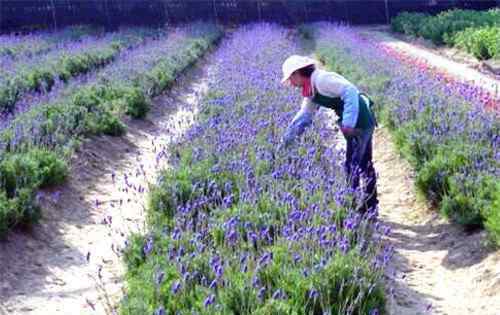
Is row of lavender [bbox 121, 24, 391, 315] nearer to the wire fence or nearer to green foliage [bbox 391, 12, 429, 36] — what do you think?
green foliage [bbox 391, 12, 429, 36]

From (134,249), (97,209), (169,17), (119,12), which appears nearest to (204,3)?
(169,17)

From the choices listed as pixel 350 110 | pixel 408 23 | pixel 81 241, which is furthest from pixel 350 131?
pixel 408 23

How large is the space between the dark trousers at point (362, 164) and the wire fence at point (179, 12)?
75.6 ft

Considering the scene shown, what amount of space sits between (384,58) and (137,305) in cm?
1233

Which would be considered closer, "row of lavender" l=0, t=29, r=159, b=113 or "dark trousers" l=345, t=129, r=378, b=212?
"dark trousers" l=345, t=129, r=378, b=212

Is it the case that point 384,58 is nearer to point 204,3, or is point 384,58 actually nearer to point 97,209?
point 97,209

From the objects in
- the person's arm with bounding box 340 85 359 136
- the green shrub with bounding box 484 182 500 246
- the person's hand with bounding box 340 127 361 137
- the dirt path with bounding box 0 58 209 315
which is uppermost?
the person's arm with bounding box 340 85 359 136

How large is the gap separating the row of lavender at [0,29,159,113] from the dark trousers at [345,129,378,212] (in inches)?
209

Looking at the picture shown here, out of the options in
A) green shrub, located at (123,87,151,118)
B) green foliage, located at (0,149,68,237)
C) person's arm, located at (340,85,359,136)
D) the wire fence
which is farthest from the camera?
the wire fence

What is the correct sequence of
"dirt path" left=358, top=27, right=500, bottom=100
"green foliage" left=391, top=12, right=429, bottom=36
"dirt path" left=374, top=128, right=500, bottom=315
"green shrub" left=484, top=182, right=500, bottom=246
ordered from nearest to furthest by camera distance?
1. "dirt path" left=374, top=128, right=500, bottom=315
2. "green shrub" left=484, top=182, right=500, bottom=246
3. "dirt path" left=358, top=27, right=500, bottom=100
4. "green foliage" left=391, top=12, right=429, bottom=36

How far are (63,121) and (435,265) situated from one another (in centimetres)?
488

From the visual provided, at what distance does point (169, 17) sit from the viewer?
29.4 metres

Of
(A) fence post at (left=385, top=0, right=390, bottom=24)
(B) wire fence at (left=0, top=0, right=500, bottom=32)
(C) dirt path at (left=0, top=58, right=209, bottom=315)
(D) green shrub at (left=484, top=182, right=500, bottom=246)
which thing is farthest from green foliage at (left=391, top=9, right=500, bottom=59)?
(D) green shrub at (left=484, top=182, right=500, bottom=246)

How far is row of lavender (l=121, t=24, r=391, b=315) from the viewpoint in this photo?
386 cm
